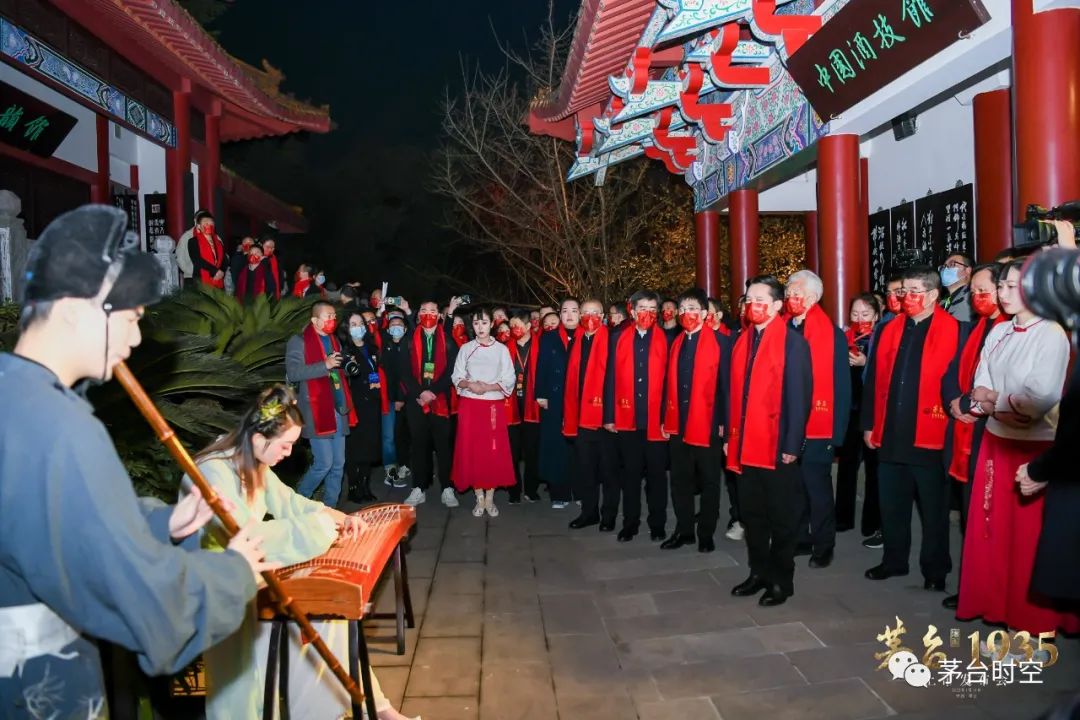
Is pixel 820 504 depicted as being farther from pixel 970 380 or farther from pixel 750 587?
pixel 970 380

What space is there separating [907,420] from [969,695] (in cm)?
180

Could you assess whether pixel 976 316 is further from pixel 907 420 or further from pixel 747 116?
pixel 747 116

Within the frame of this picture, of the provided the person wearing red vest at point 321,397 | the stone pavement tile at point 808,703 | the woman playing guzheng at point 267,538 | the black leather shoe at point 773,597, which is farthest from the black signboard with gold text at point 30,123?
the stone pavement tile at point 808,703

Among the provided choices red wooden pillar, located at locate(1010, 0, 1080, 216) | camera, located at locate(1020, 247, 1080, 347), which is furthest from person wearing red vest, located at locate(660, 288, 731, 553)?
camera, located at locate(1020, 247, 1080, 347)

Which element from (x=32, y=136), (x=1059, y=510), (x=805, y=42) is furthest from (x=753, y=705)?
(x=32, y=136)

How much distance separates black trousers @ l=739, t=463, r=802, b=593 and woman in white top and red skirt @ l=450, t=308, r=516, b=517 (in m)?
2.86

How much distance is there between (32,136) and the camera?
10.6m

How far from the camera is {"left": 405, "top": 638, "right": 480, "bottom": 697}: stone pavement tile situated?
3.69 metres

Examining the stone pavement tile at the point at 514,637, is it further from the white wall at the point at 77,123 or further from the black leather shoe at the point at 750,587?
the white wall at the point at 77,123

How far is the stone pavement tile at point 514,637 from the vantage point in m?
4.07

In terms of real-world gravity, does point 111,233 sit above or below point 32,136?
below

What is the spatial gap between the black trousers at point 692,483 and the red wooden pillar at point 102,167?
1048 centimetres

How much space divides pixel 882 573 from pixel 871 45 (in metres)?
4.18

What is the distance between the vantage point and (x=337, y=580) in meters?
2.72
